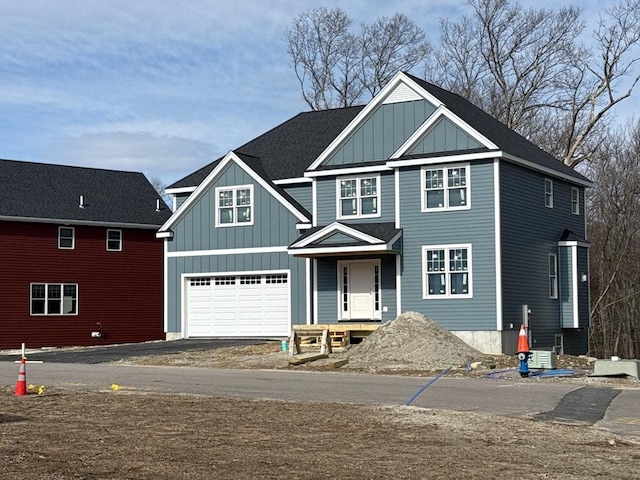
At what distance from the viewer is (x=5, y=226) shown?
39531mm

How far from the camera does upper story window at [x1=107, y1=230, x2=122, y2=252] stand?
4272 cm

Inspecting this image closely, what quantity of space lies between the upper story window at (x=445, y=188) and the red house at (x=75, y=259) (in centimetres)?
1640

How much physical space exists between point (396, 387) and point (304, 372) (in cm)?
490

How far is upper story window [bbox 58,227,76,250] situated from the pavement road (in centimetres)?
1707

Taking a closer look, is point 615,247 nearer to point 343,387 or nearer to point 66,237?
point 66,237

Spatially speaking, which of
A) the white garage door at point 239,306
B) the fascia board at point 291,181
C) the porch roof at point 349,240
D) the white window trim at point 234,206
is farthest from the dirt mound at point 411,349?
the white window trim at point 234,206

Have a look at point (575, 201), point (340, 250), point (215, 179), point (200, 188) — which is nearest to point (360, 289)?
point (340, 250)

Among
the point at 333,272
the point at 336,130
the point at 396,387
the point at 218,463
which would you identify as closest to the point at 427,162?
the point at 333,272

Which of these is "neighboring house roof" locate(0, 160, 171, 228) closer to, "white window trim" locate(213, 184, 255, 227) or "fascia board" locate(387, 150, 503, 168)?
"white window trim" locate(213, 184, 255, 227)

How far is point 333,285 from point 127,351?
7233mm

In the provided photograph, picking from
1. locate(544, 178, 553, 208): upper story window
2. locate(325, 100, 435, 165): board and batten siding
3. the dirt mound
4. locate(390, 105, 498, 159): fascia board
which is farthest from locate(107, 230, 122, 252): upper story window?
locate(544, 178, 553, 208): upper story window

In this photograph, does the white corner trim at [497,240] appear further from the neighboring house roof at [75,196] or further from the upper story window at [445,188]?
the neighboring house roof at [75,196]

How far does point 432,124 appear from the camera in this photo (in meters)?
31.5

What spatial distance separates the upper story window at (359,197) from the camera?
3300cm
